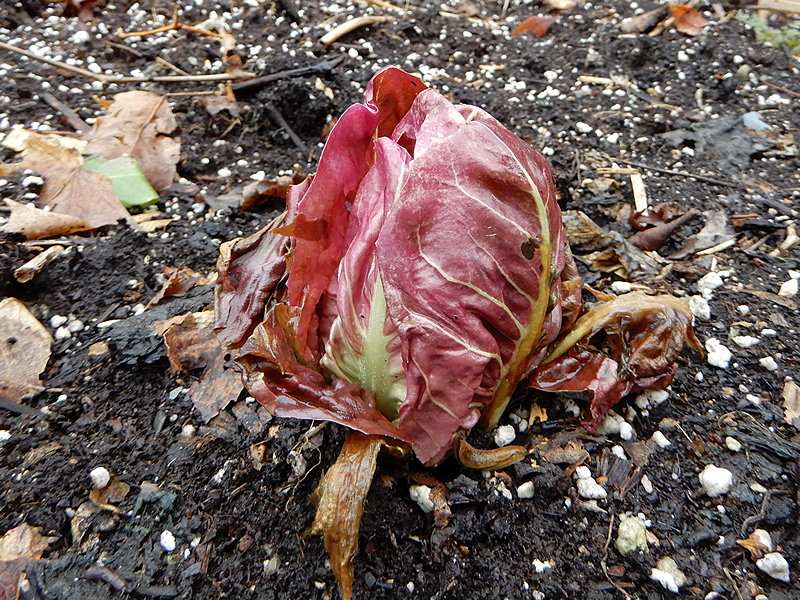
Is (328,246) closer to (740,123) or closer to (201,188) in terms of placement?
(201,188)

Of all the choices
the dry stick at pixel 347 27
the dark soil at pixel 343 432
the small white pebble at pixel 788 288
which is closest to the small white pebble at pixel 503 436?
the dark soil at pixel 343 432

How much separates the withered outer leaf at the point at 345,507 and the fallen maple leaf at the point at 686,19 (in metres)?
4.07

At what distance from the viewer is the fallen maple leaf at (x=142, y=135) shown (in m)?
2.94

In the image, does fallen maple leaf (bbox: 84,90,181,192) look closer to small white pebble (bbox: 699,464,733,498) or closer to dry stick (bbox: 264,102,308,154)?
dry stick (bbox: 264,102,308,154)

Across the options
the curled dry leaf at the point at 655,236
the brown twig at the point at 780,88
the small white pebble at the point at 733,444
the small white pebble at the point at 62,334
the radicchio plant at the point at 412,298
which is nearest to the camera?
the radicchio plant at the point at 412,298

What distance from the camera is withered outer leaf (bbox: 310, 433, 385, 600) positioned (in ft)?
4.73

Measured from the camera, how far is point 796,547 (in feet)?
5.21

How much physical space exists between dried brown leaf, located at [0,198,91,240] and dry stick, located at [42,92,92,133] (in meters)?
0.72

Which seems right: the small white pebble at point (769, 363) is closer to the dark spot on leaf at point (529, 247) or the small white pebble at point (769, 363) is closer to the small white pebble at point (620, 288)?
the small white pebble at point (620, 288)

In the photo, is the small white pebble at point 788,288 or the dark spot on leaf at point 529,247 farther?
the small white pebble at point 788,288

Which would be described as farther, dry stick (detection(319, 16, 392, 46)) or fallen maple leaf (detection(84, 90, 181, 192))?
dry stick (detection(319, 16, 392, 46))

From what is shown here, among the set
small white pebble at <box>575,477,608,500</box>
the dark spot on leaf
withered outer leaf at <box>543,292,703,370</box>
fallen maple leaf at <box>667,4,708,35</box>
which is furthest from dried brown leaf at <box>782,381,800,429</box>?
fallen maple leaf at <box>667,4,708,35</box>


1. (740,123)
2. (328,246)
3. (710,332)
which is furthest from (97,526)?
(740,123)

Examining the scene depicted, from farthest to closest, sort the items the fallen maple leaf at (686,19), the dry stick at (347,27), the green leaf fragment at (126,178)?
1. the fallen maple leaf at (686,19)
2. the dry stick at (347,27)
3. the green leaf fragment at (126,178)
